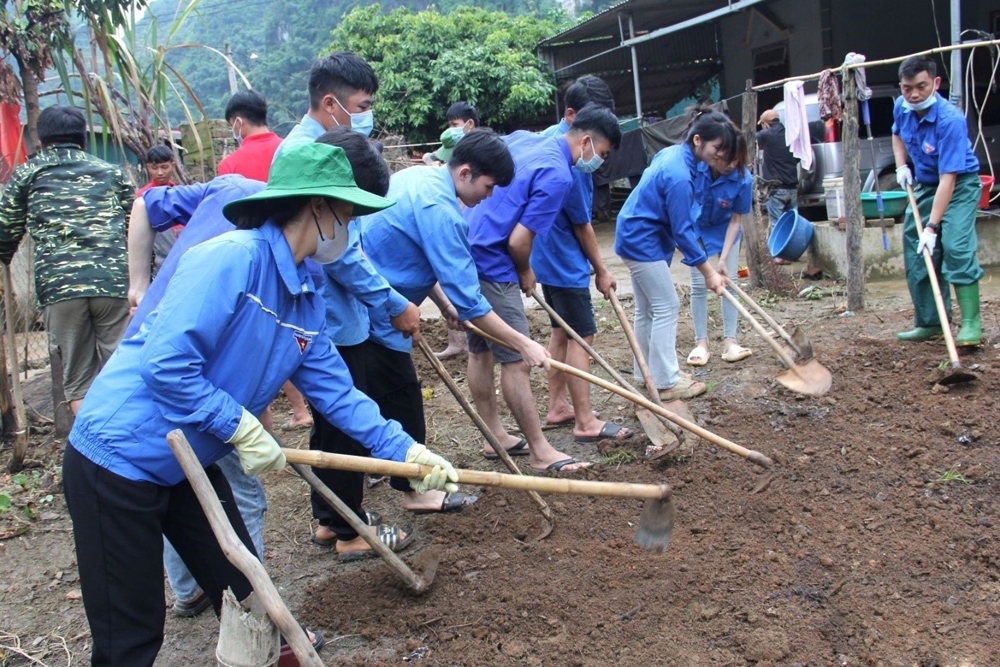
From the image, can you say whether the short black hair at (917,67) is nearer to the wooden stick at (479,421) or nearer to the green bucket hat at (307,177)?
the wooden stick at (479,421)

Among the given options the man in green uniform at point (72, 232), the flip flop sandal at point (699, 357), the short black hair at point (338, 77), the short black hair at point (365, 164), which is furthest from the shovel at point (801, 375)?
the man in green uniform at point (72, 232)

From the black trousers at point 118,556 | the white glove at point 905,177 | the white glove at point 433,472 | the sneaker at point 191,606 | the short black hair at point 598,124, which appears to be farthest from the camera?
the white glove at point 905,177

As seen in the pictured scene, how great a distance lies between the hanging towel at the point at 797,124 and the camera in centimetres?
866

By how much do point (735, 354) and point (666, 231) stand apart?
4.41 ft

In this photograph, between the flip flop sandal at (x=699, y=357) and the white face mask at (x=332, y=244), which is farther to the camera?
the flip flop sandal at (x=699, y=357)

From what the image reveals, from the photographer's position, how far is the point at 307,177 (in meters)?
2.12

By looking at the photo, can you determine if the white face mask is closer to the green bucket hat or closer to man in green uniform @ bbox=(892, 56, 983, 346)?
the green bucket hat

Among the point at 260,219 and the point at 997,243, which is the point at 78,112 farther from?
the point at 997,243

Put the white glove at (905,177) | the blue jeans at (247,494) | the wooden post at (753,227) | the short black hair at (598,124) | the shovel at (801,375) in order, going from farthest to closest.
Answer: the wooden post at (753,227) → the white glove at (905,177) → the shovel at (801,375) → the short black hair at (598,124) → the blue jeans at (247,494)

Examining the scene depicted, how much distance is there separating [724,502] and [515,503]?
3.03ft

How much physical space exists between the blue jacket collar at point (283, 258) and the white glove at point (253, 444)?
342 millimetres

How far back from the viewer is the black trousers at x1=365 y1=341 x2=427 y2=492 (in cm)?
354

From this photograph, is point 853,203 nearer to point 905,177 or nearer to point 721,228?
point 905,177

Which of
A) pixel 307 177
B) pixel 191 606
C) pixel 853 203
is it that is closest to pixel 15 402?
pixel 191 606
